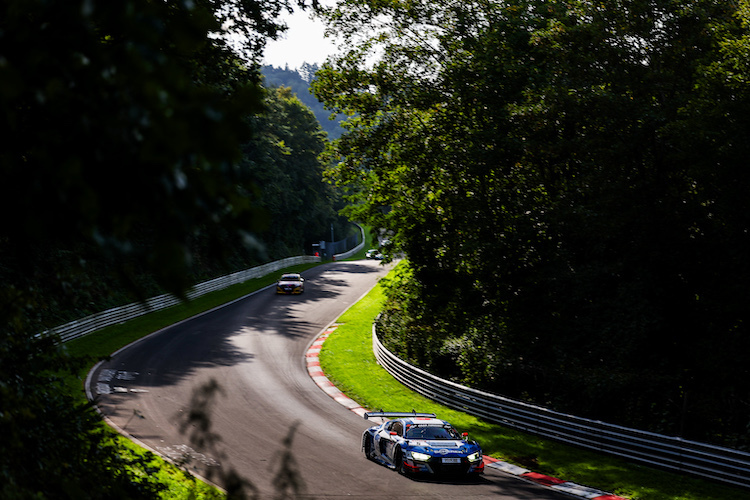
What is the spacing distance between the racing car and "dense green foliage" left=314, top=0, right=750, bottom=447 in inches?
208

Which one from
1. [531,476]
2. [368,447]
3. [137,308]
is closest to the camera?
[531,476]

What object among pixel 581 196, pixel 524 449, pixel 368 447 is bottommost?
pixel 524 449

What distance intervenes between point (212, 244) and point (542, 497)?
1161 centimetres

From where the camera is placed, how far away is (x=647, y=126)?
1853 cm

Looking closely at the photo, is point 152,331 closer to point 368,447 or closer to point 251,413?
point 251,413

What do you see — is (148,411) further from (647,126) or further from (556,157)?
(647,126)

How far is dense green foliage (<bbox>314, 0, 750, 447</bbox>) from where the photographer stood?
1739 cm

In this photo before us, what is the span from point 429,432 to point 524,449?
3.87 meters

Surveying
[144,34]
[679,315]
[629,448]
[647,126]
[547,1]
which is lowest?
[629,448]

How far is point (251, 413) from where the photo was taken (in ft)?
63.5

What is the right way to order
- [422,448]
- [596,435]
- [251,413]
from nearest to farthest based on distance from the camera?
[422,448]
[596,435]
[251,413]

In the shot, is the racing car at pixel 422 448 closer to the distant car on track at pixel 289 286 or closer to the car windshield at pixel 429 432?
the car windshield at pixel 429 432

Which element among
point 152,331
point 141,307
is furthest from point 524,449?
point 141,307

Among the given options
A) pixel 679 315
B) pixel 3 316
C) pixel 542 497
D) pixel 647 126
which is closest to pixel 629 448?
pixel 542 497
